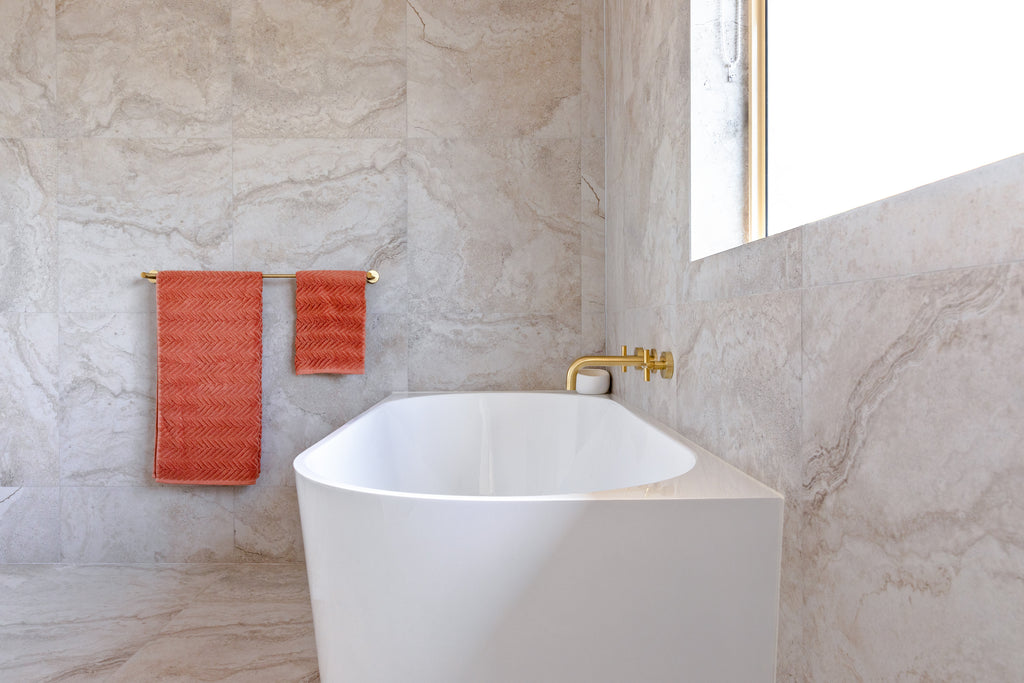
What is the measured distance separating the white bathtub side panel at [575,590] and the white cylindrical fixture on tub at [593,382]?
1228 millimetres

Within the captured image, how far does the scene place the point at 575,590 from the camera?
0.71m

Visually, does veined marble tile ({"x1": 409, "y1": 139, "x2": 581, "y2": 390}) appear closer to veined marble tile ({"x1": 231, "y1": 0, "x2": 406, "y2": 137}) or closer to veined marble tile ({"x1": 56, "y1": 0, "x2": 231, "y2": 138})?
veined marble tile ({"x1": 231, "y1": 0, "x2": 406, "y2": 137})

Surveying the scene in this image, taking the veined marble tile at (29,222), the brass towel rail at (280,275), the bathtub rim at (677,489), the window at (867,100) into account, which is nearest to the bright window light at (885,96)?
the window at (867,100)

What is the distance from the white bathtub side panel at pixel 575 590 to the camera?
713mm

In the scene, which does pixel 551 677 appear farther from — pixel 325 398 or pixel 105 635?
pixel 325 398

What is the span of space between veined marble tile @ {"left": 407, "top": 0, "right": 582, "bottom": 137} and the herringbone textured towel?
80cm

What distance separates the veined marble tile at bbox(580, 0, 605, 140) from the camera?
6.84ft

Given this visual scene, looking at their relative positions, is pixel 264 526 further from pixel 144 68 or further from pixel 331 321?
pixel 144 68

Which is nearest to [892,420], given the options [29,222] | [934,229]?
[934,229]

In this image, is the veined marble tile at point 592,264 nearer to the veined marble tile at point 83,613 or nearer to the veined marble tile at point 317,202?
the veined marble tile at point 317,202

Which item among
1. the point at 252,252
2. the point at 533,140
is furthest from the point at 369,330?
the point at 533,140

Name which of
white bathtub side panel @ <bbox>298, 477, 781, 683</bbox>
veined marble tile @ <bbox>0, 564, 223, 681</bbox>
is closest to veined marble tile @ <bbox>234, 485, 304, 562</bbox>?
veined marble tile @ <bbox>0, 564, 223, 681</bbox>

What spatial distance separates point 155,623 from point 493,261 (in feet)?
4.53

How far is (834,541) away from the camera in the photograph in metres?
0.62
